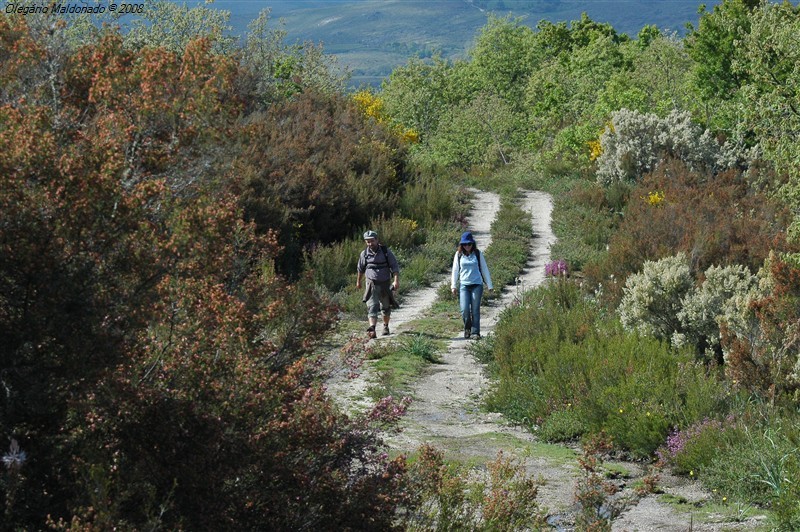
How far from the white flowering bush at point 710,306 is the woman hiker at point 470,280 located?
3.38 metres

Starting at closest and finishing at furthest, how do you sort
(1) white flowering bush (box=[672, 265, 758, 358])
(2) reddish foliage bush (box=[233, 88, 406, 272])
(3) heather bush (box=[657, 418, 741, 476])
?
(3) heather bush (box=[657, 418, 741, 476]) → (1) white flowering bush (box=[672, 265, 758, 358]) → (2) reddish foliage bush (box=[233, 88, 406, 272])

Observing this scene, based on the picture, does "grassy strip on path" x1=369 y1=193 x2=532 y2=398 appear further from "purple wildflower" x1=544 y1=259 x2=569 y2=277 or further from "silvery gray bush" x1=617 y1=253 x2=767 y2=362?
"silvery gray bush" x1=617 y1=253 x2=767 y2=362

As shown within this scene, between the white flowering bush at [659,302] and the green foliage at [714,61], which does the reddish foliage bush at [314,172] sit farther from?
the green foliage at [714,61]

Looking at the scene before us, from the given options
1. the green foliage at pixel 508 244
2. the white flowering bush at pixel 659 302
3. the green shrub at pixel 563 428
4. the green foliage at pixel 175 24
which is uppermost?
the green foliage at pixel 175 24

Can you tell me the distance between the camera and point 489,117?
42.9m

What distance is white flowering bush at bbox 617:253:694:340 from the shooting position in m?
12.2

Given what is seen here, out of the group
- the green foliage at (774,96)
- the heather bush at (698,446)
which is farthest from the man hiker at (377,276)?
the heather bush at (698,446)

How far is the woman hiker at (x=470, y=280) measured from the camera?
577 inches

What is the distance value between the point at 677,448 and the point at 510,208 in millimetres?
17317

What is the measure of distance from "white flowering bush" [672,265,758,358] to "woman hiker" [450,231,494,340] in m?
3.38

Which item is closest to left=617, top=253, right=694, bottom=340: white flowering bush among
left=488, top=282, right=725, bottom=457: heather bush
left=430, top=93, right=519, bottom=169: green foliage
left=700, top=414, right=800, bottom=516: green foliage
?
left=488, top=282, right=725, bottom=457: heather bush


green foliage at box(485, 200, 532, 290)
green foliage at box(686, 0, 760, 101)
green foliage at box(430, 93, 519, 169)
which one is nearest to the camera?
green foliage at box(485, 200, 532, 290)

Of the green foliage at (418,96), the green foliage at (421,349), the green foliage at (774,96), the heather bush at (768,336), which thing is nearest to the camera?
the heather bush at (768,336)

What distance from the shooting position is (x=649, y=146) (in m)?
26.9
